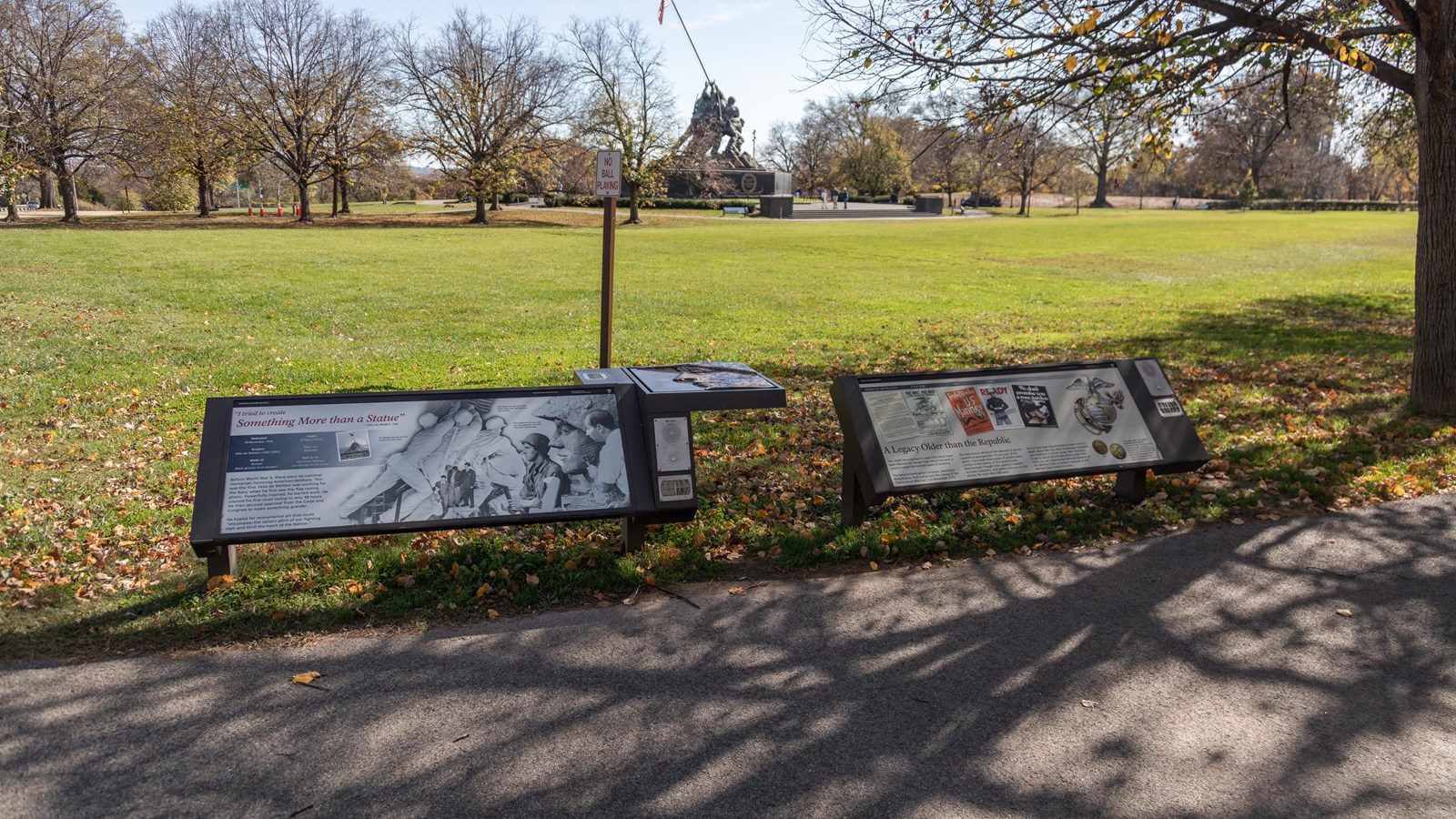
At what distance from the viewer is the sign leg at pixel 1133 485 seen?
6598mm

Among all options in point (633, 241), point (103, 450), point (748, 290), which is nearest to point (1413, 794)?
point (103, 450)

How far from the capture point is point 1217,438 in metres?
8.35

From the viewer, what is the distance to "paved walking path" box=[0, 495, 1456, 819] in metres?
3.46

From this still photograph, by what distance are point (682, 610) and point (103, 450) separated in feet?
18.0

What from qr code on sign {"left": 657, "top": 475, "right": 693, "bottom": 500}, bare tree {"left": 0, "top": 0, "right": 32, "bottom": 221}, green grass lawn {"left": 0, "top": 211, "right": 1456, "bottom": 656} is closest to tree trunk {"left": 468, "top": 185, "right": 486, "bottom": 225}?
bare tree {"left": 0, "top": 0, "right": 32, "bottom": 221}

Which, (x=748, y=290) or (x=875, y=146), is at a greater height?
(x=875, y=146)

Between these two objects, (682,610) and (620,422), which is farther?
(620,422)

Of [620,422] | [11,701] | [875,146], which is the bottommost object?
[11,701]

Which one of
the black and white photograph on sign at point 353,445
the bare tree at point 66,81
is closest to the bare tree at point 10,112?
the bare tree at point 66,81

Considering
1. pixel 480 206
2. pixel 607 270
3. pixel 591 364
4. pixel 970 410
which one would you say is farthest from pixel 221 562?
pixel 480 206

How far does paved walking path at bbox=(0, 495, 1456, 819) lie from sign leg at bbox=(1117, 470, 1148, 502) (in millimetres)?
1287

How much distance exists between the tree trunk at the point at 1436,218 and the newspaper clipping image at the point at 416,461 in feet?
23.6

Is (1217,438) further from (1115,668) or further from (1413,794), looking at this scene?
(1413,794)

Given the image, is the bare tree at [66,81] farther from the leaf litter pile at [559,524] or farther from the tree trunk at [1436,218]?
the tree trunk at [1436,218]
